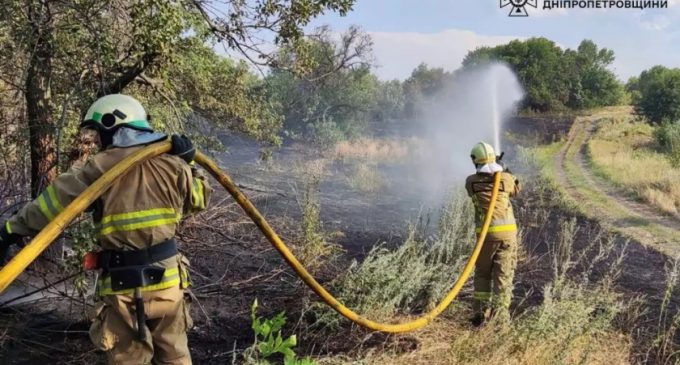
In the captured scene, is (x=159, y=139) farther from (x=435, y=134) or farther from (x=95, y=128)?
(x=435, y=134)

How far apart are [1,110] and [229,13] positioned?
2074mm

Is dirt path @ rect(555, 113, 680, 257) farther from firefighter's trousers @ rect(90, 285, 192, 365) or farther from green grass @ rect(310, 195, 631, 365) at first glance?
firefighter's trousers @ rect(90, 285, 192, 365)

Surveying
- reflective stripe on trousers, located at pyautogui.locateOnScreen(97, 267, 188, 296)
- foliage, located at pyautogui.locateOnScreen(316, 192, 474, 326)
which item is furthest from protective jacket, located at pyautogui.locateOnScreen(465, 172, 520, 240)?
reflective stripe on trousers, located at pyautogui.locateOnScreen(97, 267, 188, 296)

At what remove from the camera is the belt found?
8.20 feet

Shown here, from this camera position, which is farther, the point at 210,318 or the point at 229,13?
the point at 229,13

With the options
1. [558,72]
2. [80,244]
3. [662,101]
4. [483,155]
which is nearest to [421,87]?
[558,72]

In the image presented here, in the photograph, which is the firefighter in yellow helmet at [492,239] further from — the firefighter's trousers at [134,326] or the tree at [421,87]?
the tree at [421,87]

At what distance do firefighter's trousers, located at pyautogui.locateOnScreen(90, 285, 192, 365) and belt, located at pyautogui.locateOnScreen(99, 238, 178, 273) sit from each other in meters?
0.16

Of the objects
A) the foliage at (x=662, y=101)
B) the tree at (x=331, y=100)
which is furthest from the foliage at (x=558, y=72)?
the tree at (x=331, y=100)

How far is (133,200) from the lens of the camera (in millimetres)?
2451

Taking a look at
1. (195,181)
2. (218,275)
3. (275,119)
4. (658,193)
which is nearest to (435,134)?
(658,193)

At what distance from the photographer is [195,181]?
273cm

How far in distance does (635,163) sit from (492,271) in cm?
1359

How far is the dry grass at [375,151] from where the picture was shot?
1878 centimetres
